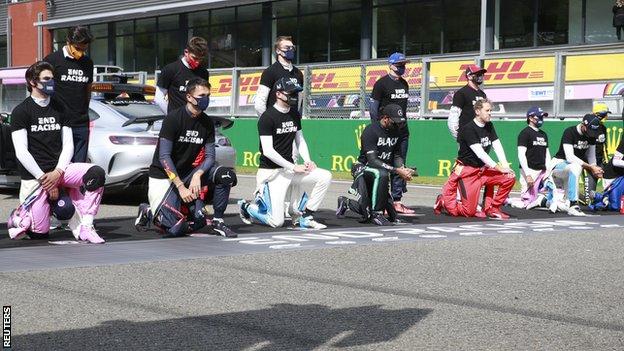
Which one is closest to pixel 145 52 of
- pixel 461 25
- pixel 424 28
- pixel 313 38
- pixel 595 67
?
pixel 313 38

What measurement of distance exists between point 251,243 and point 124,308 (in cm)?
344

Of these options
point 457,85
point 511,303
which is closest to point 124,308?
point 511,303

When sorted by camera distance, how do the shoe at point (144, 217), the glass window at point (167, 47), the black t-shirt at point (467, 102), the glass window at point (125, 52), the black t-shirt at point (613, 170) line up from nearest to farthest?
the shoe at point (144, 217)
the black t-shirt at point (467, 102)
the black t-shirt at point (613, 170)
the glass window at point (167, 47)
the glass window at point (125, 52)

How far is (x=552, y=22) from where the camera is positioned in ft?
97.2

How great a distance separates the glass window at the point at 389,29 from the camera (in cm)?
3378

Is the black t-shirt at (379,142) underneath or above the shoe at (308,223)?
above

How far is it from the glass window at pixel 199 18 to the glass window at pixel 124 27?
348 cm

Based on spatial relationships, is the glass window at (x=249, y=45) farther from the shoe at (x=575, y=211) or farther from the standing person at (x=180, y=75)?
the standing person at (x=180, y=75)

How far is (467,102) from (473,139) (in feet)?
2.60

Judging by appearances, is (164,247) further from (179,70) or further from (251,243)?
(179,70)

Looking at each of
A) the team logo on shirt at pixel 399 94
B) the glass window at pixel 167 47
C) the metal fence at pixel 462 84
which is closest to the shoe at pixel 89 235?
the team logo on shirt at pixel 399 94

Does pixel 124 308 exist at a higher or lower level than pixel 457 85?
lower

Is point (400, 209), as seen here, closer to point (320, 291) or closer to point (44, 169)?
point (44, 169)

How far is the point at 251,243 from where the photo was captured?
32.8 feet
